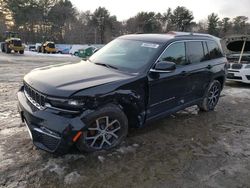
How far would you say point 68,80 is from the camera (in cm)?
330

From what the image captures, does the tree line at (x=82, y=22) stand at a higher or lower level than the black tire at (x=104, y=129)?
higher

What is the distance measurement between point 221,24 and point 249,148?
208 feet

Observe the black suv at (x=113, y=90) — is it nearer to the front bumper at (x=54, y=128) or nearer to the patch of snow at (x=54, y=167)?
the front bumper at (x=54, y=128)

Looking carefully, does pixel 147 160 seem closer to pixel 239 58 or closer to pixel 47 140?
pixel 47 140

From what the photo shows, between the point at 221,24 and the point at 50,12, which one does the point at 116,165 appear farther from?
the point at 221,24

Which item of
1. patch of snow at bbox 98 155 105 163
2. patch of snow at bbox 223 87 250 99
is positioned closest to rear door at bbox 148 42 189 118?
patch of snow at bbox 98 155 105 163

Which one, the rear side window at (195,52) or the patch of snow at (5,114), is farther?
the patch of snow at (5,114)

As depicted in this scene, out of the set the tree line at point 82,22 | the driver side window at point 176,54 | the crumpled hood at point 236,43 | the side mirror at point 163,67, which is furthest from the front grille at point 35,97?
the tree line at point 82,22

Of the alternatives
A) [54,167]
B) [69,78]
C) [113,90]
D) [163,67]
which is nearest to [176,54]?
[163,67]

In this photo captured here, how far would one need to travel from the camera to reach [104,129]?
344cm

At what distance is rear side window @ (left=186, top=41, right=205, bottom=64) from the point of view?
469cm

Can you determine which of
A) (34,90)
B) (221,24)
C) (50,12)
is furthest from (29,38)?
(34,90)

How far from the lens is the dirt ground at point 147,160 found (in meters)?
2.96

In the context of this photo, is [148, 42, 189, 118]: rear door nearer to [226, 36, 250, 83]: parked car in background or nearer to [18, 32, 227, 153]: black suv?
[18, 32, 227, 153]: black suv
